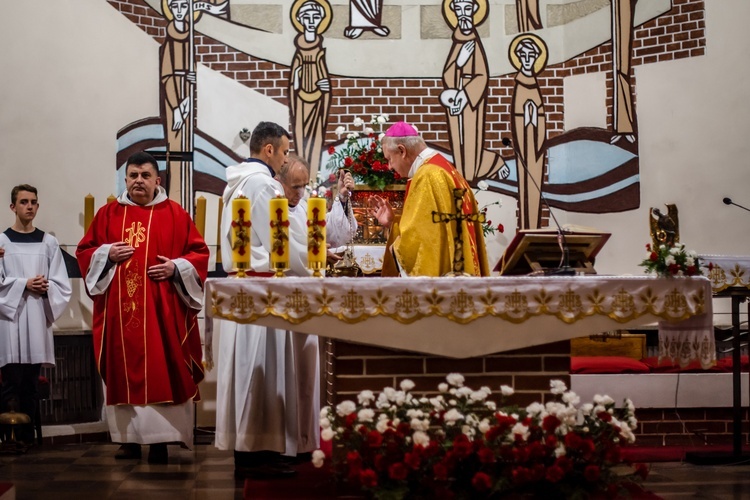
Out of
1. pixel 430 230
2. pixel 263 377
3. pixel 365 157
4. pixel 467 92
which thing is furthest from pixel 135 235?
pixel 467 92

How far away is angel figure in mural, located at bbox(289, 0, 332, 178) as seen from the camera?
8.34 metres

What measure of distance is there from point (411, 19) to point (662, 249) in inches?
191

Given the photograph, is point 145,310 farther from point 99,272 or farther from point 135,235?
point 135,235

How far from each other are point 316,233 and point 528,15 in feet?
16.1

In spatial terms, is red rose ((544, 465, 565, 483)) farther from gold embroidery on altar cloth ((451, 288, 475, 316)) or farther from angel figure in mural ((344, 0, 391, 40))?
angel figure in mural ((344, 0, 391, 40))

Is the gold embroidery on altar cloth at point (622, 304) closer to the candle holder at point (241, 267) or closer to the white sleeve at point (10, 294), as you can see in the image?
the candle holder at point (241, 267)

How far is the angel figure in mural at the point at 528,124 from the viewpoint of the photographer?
27.6ft

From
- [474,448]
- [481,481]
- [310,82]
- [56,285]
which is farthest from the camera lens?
[310,82]

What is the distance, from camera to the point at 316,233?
4.41 metres

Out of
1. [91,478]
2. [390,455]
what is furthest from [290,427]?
[390,455]

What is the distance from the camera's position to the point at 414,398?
13.9 ft

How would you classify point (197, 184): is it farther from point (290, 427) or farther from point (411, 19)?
point (290, 427)

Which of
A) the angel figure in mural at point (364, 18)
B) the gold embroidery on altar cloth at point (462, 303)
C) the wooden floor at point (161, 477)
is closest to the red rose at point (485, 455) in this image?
the gold embroidery on altar cloth at point (462, 303)

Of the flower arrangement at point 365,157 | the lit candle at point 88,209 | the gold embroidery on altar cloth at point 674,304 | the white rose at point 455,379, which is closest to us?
the white rose at point 455,379
